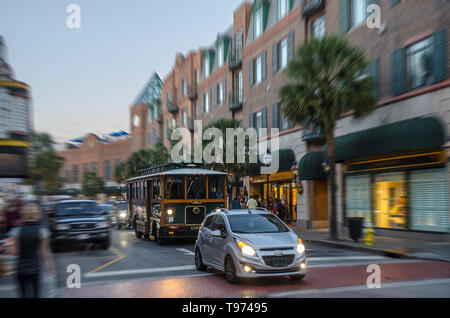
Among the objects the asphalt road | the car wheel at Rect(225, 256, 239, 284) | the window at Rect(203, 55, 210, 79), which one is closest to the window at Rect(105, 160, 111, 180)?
the window at Rect(203, 55, 210, 79)

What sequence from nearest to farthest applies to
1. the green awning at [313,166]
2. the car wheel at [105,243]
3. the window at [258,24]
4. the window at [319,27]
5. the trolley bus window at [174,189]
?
the car wheel at [105,243] → the trolley bus window at [174,189] → the green awning at [313,166] → the window at [319,27] → the window at [258,24]

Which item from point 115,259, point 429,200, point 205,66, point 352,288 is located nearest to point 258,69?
point 205,66

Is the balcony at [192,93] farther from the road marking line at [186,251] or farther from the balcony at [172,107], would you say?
the road marking line at [186,251]

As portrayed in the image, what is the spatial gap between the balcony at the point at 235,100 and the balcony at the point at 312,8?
35.8 ft

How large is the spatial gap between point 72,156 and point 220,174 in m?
76.8

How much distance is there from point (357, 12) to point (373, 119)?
17.7 feet

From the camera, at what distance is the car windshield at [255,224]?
11.2 metres

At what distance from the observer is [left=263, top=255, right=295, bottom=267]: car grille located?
32.5 feet

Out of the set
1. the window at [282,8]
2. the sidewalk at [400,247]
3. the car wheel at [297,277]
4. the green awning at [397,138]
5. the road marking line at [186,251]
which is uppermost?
the window at [282,8]

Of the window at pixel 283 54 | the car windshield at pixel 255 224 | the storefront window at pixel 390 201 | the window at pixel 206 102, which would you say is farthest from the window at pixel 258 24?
the car windshield at pixel 255 224

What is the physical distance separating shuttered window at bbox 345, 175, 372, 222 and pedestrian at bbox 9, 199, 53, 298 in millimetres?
17374

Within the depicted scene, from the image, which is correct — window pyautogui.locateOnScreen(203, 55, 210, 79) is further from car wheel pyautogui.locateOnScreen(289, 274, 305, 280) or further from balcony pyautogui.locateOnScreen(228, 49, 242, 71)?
car wheel pyautogui.locateOnScreen(289, 274, 305, 280)

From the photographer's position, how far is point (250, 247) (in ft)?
33.2
